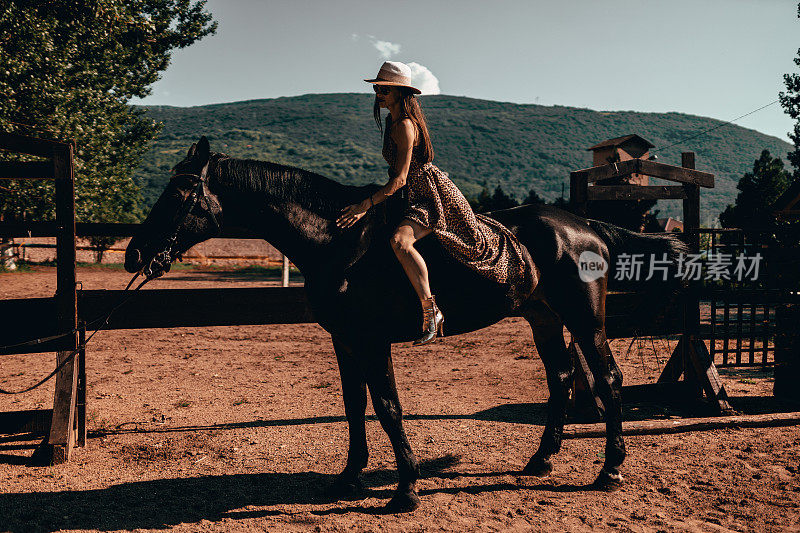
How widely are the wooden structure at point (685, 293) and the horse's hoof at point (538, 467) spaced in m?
1.89

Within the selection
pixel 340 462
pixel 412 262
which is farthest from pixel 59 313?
pixel 412 262

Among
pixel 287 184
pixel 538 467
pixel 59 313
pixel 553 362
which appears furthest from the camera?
pixel 59 313

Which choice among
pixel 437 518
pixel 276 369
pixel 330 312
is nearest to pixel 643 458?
pixel 437 518

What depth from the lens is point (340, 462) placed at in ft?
17.8

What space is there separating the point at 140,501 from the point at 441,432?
10.2 feet

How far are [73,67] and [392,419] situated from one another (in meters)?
25.4

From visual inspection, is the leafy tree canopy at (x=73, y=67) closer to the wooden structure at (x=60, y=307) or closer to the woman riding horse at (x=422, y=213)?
the wooden structure at (x=60, y=307)

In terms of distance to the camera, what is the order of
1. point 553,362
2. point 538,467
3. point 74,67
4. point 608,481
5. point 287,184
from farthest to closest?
point 74,67, point 553,362, point 538,467, point 608,481, point 287,184

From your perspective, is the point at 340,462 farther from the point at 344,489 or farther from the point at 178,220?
the point at 178,220

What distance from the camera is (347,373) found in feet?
15.5

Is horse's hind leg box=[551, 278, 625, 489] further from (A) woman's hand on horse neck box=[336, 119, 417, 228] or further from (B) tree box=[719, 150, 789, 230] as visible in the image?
(B) tree box=[719, 150, 789, 230]

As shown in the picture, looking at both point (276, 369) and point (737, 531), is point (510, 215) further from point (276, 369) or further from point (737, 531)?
point (276, 369)

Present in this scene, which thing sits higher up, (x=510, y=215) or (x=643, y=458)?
(x=510, y=215)

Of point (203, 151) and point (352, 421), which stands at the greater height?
point (203, 151)
